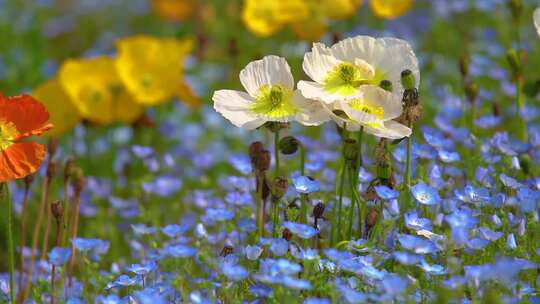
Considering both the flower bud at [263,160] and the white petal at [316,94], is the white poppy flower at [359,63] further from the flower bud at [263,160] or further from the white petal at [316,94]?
the flower bud at [263,160]

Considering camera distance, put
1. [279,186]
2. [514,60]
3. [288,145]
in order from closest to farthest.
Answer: [279,186], [288,145], [514,60]

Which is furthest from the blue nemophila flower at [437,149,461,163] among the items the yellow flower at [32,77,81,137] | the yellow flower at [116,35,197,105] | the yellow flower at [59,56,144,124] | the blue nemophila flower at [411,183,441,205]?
the yellow flower at [32,77,81,137]

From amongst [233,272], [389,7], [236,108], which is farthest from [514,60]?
[233,272]

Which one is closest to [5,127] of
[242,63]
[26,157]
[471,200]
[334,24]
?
[26,157]

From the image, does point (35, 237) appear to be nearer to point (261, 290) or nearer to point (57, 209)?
point (57, 209)

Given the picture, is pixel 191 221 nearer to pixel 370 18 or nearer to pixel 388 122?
pixel 388 122

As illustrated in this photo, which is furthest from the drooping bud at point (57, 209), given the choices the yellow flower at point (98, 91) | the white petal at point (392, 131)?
the yellow flower at point (98, 91)
